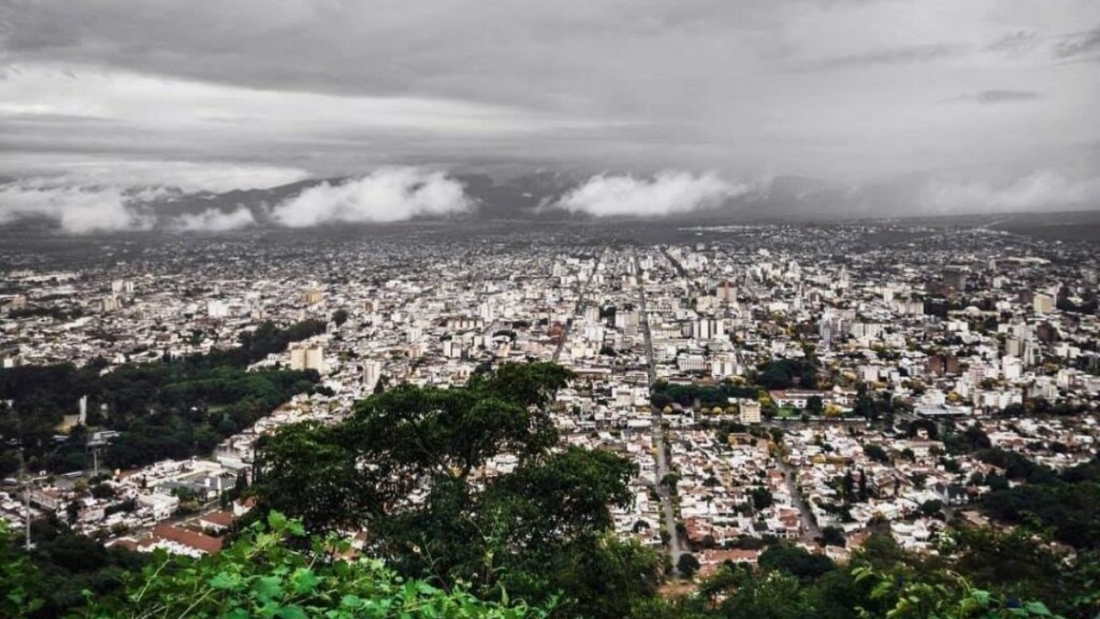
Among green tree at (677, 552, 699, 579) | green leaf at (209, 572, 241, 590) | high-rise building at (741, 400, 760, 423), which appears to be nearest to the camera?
green leaf at (209, 572, 241, 590)

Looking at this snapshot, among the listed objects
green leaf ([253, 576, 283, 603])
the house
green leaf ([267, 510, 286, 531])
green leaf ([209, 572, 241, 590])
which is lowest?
the house

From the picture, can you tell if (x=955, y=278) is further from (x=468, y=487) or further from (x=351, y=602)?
(x=351, y=602)

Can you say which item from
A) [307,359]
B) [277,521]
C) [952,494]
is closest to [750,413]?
[952,494]

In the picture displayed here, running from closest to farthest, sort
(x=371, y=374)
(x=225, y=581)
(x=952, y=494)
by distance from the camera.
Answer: (x=225, y=581) < (x=952, y=494) < (x=371, y=374)

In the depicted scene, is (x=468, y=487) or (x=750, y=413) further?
(x=750, y=413)

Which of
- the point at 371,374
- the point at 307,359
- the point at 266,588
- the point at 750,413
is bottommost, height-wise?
the point at 750,413

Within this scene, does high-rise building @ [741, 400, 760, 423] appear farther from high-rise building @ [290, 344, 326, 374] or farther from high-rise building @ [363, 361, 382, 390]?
high-rise building @ [290, 344, 326, 374]

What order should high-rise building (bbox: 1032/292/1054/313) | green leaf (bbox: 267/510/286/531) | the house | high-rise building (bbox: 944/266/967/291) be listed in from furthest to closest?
high-rise building (bbox: 944/266/967/291) < high-rise building (bbox: 1032/292/1054/313) < the house < green leaf (bbox: 267/510/286/531)

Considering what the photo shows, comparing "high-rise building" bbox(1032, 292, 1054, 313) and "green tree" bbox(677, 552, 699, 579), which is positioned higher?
"high-rise building" bbox(1032, 292, 1054, 313)

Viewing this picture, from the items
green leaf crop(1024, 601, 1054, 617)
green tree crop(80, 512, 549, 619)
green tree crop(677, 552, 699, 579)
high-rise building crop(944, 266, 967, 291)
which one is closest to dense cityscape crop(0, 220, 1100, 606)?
green tree crop(677, 552, 699, 579)

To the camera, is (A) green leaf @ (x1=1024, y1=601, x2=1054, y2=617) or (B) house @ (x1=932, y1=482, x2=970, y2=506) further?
(B) house @ (x1=932, y1=482, x2=970, y2=506)
